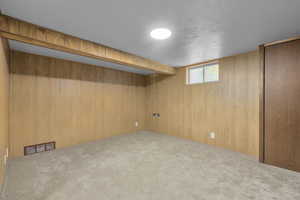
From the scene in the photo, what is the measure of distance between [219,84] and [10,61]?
4431 millimetres

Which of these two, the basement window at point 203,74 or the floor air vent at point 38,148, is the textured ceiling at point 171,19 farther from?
the floor air vent at point 38,148

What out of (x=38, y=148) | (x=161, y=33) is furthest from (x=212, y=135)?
(x=38, y=148)

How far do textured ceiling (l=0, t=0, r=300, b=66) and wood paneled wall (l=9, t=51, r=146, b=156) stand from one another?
1591 millimetres

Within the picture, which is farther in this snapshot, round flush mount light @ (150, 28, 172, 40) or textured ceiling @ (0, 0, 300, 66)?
round flush mount light @ (150, 28, 172, 40)

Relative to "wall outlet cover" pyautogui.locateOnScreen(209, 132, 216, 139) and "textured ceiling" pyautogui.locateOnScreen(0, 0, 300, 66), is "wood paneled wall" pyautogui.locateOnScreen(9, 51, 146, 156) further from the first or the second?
"wall outlet cover" pyautogui.locateOnScreen(209, 132, 216, 139)

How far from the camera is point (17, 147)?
275cm

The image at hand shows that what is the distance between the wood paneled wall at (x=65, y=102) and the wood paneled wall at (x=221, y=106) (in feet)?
4.78

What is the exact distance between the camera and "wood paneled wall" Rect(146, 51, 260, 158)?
2.83 metres

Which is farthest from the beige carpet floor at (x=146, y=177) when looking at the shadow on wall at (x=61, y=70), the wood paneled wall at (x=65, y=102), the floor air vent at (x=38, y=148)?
the shadow on wall at (x=61, y=70)

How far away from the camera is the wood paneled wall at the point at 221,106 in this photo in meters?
2.83

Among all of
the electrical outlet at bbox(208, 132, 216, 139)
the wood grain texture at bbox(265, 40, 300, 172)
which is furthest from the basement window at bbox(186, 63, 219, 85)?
the electrical outlet at bbox(208, 132, 216, 139)

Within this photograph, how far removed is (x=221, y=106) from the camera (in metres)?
3.29

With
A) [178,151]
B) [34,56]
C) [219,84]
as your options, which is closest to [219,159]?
[178,151]

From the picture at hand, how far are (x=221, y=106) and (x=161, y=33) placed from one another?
2.26m
